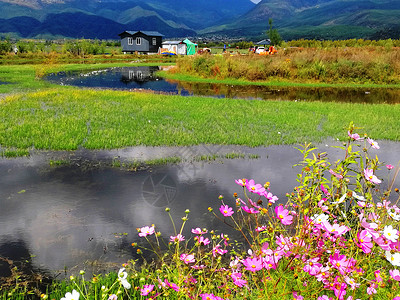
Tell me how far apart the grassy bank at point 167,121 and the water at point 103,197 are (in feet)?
3.16

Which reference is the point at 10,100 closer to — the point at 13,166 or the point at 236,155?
the point at 13,166

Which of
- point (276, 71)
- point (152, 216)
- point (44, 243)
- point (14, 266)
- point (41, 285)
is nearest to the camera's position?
point (41, 285)

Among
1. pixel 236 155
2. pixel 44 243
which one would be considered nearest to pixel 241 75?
pixel 236 155

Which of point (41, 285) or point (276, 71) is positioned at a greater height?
point (276, 71)

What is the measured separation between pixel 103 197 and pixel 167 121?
284 inches

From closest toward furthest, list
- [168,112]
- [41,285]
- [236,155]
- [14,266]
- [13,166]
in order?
[41,285] < [14,266] < [13,166] < [236,155] < [168,112]

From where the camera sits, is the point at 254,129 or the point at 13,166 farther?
the point at 254,129

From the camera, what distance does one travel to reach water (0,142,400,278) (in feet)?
17.0

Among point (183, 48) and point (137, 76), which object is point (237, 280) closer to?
point (137, 76)

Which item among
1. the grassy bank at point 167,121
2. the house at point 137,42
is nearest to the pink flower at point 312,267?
the grassy bank at point 167,121

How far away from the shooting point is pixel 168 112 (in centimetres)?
1594

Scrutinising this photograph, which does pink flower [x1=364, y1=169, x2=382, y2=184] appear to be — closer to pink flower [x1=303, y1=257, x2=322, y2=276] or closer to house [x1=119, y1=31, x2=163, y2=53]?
pink flower [x1=303, y1=257, x2=322, y2=276]

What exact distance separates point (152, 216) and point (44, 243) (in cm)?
189

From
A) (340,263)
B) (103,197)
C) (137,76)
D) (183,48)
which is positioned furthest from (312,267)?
(183,48)
